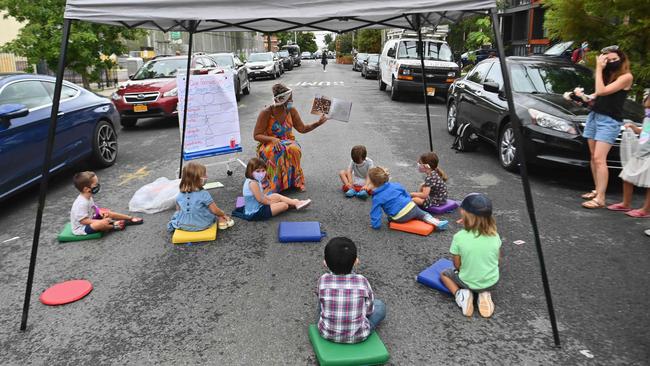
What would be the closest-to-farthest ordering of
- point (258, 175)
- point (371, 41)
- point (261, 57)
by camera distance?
point (258, 175)
point (261, 57)
point (371, 41)

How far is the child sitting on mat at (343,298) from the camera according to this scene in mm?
3012

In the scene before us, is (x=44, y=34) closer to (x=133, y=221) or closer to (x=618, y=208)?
(x=133, y=221)

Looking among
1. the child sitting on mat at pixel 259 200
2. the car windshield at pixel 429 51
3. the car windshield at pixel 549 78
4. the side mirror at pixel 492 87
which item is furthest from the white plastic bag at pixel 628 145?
the car windshield at pixel 429 51

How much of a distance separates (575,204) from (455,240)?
326 centimetres

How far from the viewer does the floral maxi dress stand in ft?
20.3

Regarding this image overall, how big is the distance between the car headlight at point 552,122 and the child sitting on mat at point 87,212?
18.5 ft

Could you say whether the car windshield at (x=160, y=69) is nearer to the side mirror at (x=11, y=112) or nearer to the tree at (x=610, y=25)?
the side mirror at (x=11, y=112)

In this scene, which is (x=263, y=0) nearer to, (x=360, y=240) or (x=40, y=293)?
(x=360, y=240)

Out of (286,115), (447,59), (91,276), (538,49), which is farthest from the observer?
(538,49)

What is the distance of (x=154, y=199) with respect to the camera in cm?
609

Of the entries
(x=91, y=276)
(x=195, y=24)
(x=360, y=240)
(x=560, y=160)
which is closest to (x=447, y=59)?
(x=560, y=160)

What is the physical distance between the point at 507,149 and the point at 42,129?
6.73m

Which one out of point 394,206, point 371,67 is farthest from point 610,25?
point 371,67

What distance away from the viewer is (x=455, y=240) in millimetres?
3643
